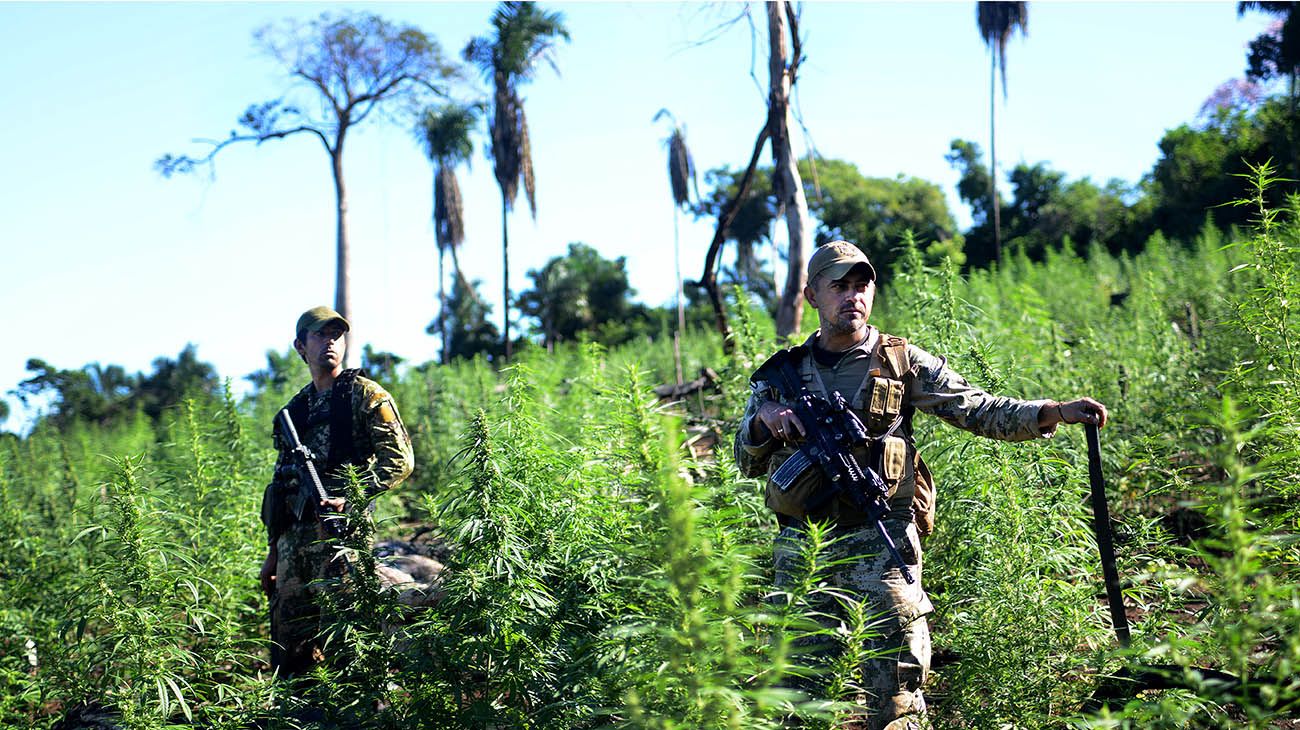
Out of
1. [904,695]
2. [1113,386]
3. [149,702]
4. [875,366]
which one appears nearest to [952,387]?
[875,366]

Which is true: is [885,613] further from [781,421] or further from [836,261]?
[836,261]

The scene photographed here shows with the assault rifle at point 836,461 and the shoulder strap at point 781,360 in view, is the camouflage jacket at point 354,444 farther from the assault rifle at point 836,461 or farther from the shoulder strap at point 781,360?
the assault rifle at point 836,461

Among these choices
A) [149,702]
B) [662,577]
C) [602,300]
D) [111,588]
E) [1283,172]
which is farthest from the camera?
[602,300]

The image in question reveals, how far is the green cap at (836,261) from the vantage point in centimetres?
375

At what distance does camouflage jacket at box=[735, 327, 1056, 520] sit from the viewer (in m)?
3.72

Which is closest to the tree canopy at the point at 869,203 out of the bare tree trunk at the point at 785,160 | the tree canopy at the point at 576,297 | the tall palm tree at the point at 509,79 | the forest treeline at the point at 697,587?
the tree canopy at the point at 576,297

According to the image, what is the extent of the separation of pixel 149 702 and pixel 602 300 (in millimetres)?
42099

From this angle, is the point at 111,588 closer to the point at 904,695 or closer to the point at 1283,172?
the point at 904,695

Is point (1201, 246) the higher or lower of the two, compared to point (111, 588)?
higher

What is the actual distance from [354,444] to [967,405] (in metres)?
3.11

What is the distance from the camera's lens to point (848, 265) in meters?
3.75

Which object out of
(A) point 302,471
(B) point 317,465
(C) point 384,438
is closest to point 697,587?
(C) point 384,438

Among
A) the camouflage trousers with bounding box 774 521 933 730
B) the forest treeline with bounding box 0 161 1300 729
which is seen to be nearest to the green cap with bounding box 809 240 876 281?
the forest treeline with bounding box 0 161 1300 729

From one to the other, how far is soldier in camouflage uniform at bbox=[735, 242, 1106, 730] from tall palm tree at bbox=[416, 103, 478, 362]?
2047 centimetres
